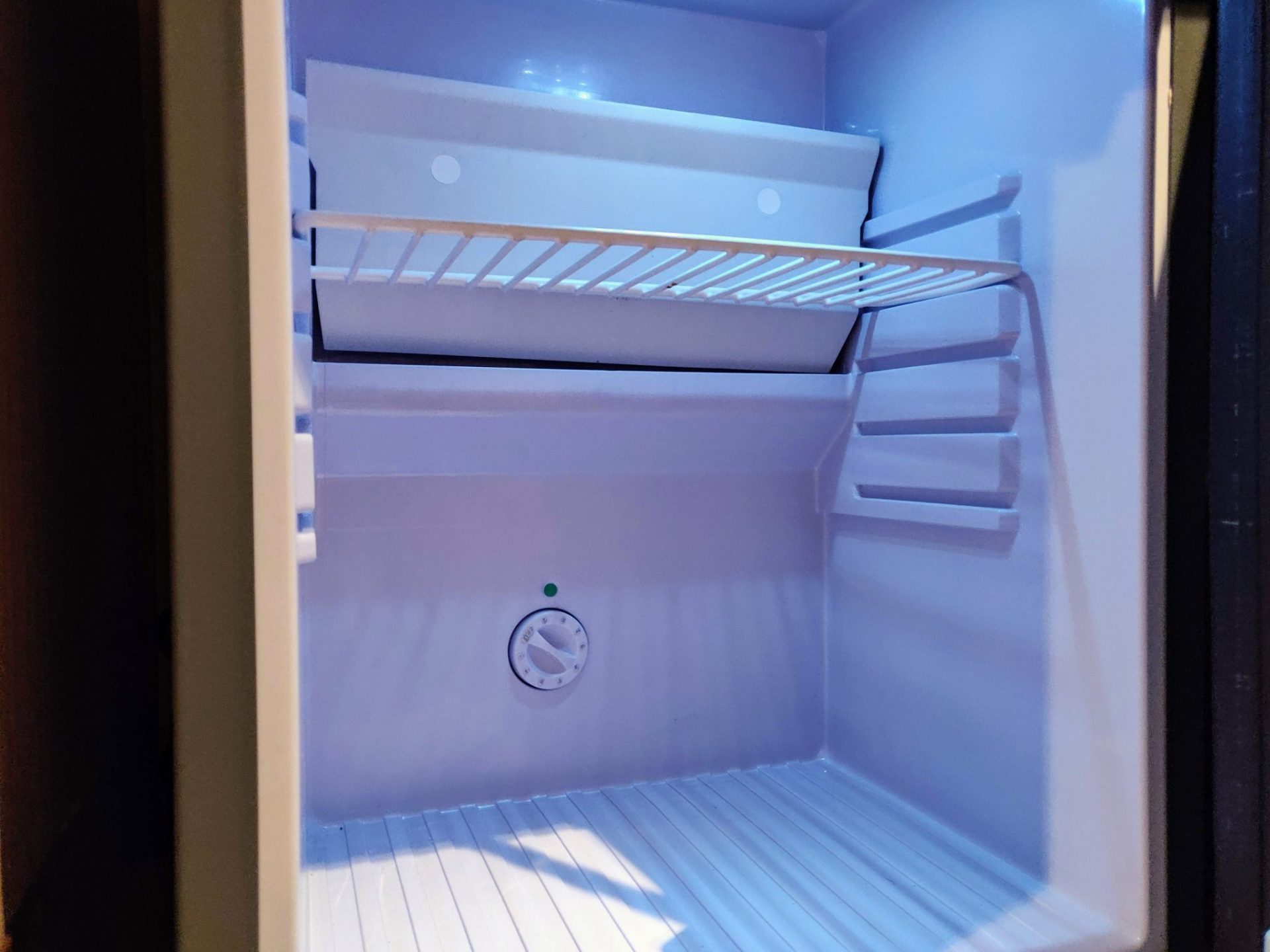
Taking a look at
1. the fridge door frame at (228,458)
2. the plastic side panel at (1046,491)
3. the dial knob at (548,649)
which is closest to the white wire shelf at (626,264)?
the plastic side panel at (1046,491)

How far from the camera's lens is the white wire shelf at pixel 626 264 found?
2.65ft

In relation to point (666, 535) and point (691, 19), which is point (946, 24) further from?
point (666, 535)

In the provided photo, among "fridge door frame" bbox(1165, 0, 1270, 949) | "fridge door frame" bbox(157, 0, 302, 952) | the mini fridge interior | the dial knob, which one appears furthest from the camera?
the dial knob

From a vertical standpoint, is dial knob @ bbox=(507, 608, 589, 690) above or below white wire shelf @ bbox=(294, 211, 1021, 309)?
below

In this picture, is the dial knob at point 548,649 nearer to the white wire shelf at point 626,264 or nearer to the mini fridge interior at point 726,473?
the mini fridge interior at point 726,473

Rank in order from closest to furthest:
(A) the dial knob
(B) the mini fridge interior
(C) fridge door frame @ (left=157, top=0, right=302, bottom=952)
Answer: (C) fridge door frame @ (left=157, top=0, right=302, bottom=952), (B) the mini fridge interior, (A) the dial knob

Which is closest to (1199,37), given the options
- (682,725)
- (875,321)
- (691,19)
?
(875,321)

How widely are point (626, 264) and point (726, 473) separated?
53cm

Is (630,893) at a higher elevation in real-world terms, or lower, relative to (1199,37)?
lower

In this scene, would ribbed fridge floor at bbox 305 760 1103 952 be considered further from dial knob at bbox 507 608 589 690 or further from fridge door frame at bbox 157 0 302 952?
fridge door frame at bbox 157 0 302 952

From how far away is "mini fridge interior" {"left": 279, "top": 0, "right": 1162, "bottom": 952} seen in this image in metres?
0.86

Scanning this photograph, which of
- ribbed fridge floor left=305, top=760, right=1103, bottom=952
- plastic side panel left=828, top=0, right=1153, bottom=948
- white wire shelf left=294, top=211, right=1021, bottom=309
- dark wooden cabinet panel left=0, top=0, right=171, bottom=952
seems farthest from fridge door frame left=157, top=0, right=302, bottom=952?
plastic side panel left=828, top=0, right=1153, bottom=948

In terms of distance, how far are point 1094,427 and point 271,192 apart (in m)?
0.77

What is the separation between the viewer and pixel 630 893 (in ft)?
3.11
